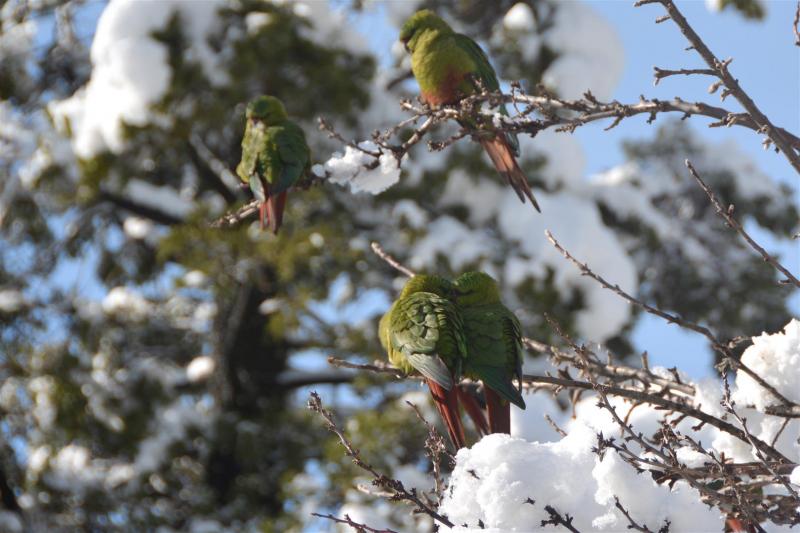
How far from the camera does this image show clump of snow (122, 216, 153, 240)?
26.1 feet

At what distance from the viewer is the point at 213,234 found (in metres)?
6.29

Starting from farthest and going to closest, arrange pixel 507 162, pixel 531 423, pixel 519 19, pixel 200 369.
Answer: pixel 200 369, pixel 519 19, pixel 531 423, pixel 507 162

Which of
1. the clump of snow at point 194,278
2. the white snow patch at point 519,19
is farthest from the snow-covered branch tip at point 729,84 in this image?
the white snow patch at point 519,19

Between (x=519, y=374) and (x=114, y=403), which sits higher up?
(x=114, y=403)

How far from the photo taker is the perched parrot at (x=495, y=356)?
6.36 ft

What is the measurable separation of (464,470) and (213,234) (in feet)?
16.1

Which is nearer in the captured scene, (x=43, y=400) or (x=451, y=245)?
(x=451, y=245)

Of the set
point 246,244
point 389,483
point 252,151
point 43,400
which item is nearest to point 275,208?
point 252,151

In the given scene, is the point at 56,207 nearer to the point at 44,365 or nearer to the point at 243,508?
the point at 44,365

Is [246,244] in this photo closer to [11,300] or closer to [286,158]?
[11,300]

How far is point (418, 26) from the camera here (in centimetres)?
299

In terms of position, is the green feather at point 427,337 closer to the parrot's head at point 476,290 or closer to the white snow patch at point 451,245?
the parrot's head at point 476,290

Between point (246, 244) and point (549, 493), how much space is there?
496cm

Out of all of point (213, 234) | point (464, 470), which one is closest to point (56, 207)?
point (213, 234)
